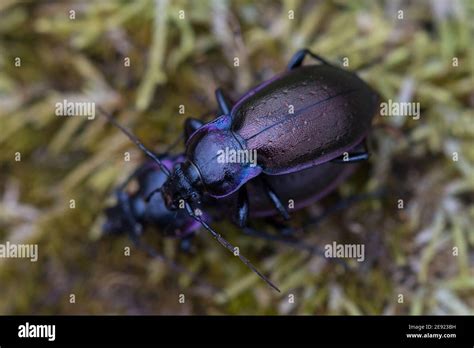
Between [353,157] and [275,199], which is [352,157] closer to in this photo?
[353,157]

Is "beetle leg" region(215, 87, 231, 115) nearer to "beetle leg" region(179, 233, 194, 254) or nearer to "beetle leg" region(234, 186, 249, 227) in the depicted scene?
"beetle leg" region(234, 186, 249, 227)

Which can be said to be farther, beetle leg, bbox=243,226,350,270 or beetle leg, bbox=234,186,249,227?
beetle leg, bbox=243,226,350,270

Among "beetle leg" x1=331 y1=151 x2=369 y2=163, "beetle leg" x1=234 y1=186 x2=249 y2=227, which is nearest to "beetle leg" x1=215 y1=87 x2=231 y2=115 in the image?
"beetle leg" x1=234 y1=186 x2=249 y2=227

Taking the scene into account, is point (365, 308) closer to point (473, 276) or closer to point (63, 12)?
point (473, 276)

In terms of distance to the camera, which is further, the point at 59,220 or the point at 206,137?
the point at 59,220

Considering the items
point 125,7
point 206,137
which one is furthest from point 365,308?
point 125,7

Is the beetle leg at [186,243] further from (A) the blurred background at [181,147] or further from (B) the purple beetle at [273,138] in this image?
(B) the purple beetle at [273,138]
